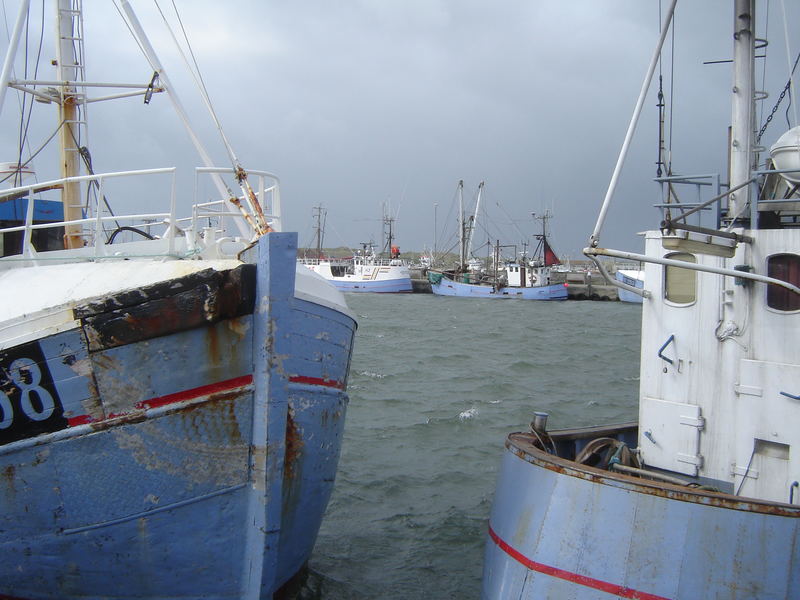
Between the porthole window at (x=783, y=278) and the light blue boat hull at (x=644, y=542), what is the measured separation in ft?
5.59

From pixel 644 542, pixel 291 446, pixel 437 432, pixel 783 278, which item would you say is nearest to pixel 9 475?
pixel 291 446

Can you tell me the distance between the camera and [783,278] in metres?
5.97

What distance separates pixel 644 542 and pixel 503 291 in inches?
2102

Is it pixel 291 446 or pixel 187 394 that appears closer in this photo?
pixel 187 394

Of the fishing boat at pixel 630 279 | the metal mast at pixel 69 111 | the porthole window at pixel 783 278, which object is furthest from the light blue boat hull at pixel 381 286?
the porthole window at pixel 783 278

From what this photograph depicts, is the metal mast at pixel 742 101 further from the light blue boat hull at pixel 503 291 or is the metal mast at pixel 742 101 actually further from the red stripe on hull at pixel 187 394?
the light blue boat hull at pixel 503 291

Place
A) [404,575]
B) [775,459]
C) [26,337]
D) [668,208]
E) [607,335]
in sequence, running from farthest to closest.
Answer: [607,335]
[404,575]
[668,208]
[775,459]
[26,337]

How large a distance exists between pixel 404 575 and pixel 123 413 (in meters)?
3.94

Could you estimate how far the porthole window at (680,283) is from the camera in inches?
256

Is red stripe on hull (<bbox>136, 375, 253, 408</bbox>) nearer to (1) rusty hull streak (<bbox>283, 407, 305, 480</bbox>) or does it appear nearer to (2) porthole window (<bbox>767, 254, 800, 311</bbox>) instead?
(1) rusty hull streak (<bbox>283, 407, 305, 480</bbox>)

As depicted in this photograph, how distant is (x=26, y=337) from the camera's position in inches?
205

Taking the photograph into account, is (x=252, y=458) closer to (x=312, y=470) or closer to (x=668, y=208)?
(x=312, y=470)

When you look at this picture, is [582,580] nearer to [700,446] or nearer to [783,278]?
[700,446]

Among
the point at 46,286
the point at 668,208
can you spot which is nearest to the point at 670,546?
the point at 668,208
